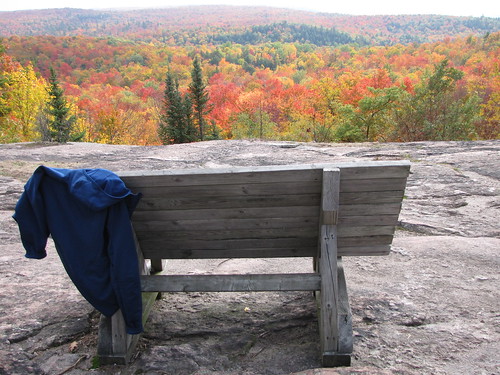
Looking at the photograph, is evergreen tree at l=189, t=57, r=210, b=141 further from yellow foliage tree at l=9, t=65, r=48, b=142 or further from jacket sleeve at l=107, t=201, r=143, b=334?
jacket sleeve at l=107, t=201, r=143, b=334

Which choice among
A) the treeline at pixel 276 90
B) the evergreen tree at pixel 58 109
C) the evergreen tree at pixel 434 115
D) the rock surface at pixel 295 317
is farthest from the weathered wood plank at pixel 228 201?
the evergreen tree at pixel 58 109

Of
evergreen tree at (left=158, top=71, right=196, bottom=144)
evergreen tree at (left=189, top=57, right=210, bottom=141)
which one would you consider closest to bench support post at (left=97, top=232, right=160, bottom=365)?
evergreen tree at (left=158, top=71, right=196, bottom=144)

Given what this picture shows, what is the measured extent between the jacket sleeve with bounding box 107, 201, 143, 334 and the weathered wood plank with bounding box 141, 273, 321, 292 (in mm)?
198

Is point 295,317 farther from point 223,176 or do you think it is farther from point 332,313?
point 223,176

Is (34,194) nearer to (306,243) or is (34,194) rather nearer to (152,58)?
(306,243)

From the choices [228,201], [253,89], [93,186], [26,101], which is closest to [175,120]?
[26,101]

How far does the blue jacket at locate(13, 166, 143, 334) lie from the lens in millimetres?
1978

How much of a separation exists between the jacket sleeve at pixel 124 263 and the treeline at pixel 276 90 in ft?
55.7

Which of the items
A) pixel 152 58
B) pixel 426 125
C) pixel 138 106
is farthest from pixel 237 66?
pixel 426 125

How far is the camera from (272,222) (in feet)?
7.65

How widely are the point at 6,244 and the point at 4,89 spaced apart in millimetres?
27383

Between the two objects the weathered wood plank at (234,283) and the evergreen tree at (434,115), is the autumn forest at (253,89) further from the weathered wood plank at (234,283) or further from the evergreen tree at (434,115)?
the weathered wood plank at (234,283)

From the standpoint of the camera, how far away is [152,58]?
A: 9481 cm

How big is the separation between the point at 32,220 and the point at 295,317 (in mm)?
1698
